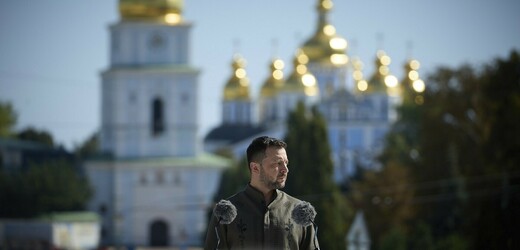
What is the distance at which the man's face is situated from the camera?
420 inches

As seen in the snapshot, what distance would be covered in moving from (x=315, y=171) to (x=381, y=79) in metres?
85.9

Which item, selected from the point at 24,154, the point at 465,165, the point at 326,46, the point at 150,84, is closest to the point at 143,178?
the point at 150,84

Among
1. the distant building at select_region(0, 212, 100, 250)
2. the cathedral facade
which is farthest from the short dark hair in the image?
the cathedral facade

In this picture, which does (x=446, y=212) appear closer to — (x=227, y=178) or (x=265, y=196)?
(x=227, y=178)

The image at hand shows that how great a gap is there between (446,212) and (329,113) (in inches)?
3525

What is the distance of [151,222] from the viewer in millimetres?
97000

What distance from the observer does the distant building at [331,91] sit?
14862 cm

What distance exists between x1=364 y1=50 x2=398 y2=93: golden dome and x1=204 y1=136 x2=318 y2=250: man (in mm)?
139311

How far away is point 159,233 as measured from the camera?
96312mm

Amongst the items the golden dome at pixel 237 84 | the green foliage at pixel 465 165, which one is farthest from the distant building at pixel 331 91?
the green foliage at pixel 465 165

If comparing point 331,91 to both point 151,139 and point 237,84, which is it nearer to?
point 237,84

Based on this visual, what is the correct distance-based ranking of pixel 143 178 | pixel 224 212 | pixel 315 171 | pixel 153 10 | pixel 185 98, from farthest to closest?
pixel 153 10, pixel 185 98, pixel 143 178, pixel 315 171, pixel 224 212

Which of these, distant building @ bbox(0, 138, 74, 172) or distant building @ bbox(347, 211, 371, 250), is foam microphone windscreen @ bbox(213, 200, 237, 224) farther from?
distant building @ bbox(0, 138, 74, 172)

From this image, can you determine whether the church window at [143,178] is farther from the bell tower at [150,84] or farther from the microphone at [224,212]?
the microphone at [224,212]
